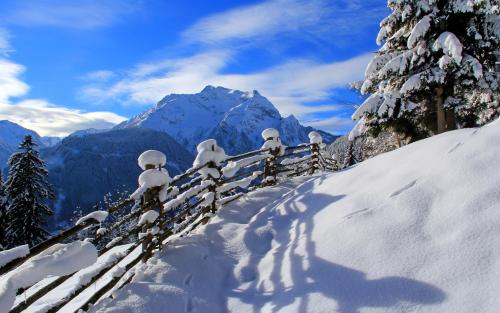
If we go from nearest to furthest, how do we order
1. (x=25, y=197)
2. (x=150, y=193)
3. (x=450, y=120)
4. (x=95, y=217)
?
(x=95, y=217) → (x=150, y=193) → (x=450, y=120) → (x=25, y=197)

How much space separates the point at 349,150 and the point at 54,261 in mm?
50204

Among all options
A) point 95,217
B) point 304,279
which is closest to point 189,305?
point 304,279

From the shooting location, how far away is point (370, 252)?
17.6 ft

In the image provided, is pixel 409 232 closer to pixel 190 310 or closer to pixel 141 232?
pixel 190 310

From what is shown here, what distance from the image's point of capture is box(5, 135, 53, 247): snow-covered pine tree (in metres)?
23.9

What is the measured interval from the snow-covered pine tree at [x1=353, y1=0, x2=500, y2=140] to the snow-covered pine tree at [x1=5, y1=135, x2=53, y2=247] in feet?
65.0

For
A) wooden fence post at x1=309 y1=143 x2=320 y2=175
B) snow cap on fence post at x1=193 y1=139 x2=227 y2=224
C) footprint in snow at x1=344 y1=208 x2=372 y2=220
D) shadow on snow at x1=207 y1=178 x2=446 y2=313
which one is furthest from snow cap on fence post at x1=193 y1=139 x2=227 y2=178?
wooden fence post at x1=309 y1=143 x2=320 y2=175

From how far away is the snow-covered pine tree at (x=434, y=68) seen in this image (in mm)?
12273

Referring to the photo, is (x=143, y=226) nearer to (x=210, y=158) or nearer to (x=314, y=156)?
(x=210, y=158)

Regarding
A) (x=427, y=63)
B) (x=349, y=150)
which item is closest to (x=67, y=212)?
(x=349, y=150)

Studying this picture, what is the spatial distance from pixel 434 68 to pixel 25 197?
22.9 meters

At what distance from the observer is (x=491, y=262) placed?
4.38 metres

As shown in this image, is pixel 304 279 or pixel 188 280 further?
pixel 188 280

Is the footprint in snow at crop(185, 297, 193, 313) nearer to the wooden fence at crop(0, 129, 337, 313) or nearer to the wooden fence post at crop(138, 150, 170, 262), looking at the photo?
the wooden fence at crop(0, 129, 337, 313)
